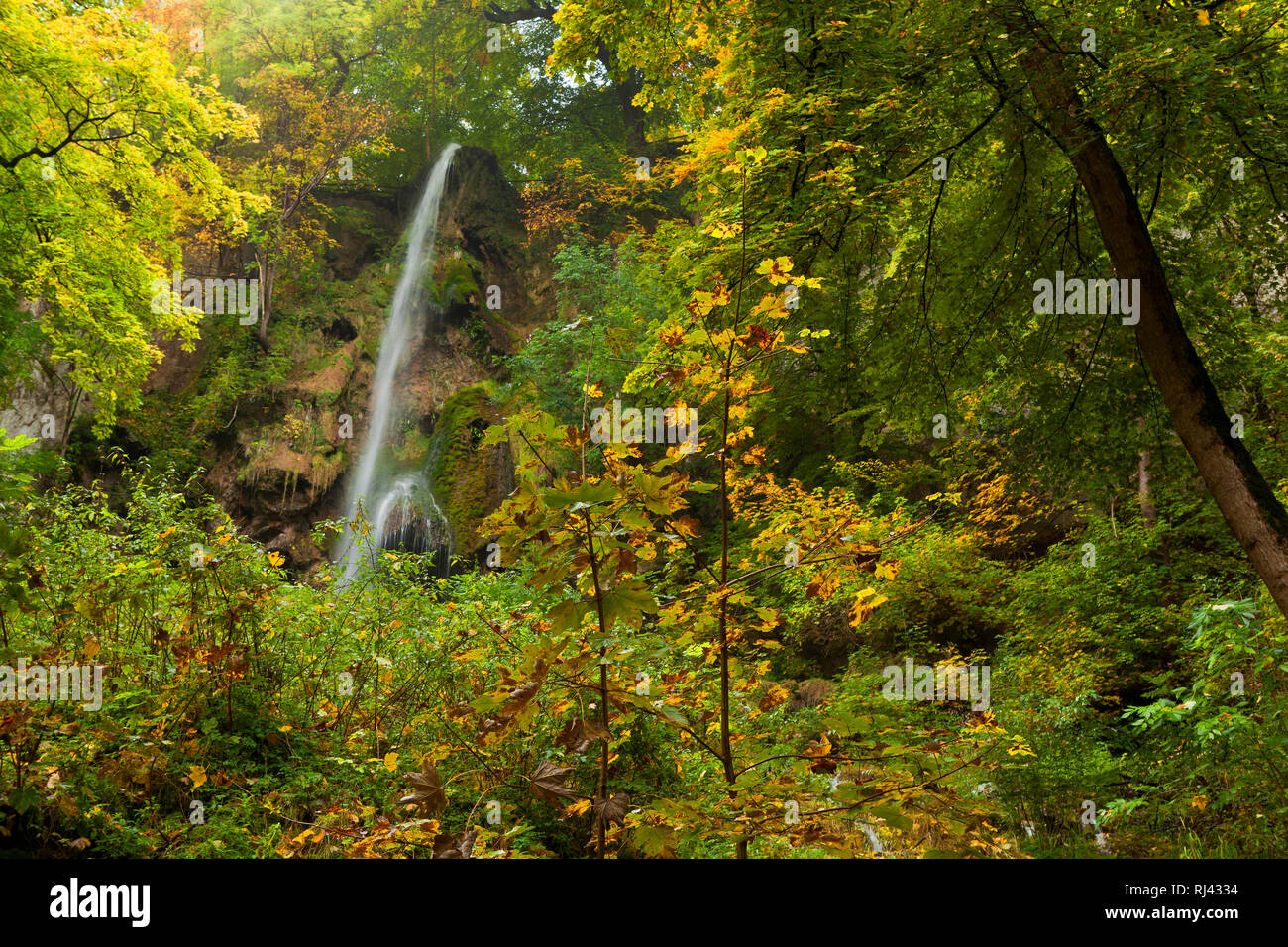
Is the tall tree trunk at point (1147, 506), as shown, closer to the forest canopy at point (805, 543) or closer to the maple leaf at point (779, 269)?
the forest canopy at point (805, 543)

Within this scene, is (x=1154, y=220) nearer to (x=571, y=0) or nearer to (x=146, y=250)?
(x=571, y=0)

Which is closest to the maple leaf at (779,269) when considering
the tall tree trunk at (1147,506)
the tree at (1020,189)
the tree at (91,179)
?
the tree at (1020,189)

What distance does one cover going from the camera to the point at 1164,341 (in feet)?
14.9

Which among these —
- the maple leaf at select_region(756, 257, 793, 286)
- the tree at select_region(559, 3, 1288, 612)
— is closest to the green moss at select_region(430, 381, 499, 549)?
the tree at select_region(559, 3, 1288, 612)

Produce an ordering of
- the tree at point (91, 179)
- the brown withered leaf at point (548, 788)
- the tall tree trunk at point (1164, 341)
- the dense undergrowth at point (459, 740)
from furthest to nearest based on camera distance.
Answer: the tree at point (91, 179) < the tall tree trunk at point (1164, 341) < the dense undergrowth at point (459, 740) < the brown withered leaf at point (548, 788)

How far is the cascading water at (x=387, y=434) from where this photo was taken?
17.1 m

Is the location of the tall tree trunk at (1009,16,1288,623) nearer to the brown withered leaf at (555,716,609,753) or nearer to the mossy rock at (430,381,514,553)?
the brown withered leaf at (555,716,609,753)

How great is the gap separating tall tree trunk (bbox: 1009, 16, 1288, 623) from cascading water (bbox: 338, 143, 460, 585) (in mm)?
13162

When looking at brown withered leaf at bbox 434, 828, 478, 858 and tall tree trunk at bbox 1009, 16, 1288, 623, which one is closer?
brown withered leaf at bbox 434, 828, 478, 858

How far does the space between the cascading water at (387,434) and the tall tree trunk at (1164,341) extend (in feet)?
43.2

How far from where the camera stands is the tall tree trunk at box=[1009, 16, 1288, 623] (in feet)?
13.5

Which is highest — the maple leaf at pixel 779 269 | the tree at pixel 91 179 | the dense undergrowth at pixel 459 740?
the tree at pixel 91 179

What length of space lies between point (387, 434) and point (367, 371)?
7.45 feet

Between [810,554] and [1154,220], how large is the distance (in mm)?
5285
